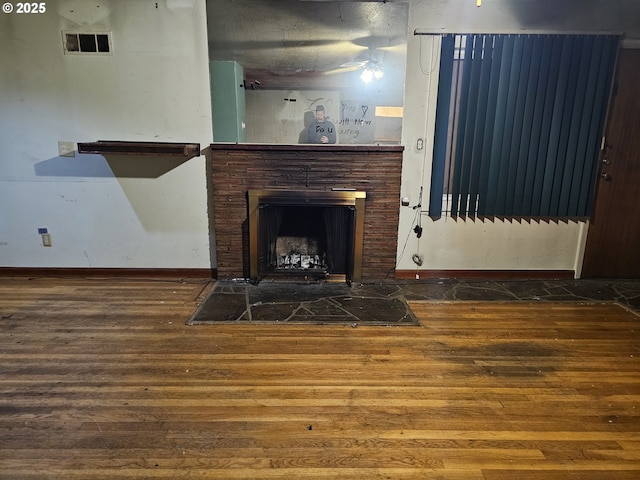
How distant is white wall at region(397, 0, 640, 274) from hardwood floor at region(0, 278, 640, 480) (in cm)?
84

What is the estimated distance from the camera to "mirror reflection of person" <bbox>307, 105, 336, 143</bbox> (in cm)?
339

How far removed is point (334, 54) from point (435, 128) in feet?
3.57

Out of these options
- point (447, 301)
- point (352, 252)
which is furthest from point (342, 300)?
point (447, 301)

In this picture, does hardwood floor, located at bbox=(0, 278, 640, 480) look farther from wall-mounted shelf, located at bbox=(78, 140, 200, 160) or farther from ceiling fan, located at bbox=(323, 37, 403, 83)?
ceiling fan, located at bbox=(323, 37, 403, 83)

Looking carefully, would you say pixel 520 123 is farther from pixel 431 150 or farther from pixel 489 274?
pixel 489 274

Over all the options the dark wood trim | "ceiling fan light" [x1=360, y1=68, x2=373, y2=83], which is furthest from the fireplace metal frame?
"ceiling fan light" [x1=360, y1=68, x2=373, y2=83]

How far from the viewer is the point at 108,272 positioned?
145 inches

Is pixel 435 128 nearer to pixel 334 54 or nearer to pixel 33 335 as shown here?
pixel 334 54

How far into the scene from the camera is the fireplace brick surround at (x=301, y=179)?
3.39 m

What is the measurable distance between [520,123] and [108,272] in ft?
13.2

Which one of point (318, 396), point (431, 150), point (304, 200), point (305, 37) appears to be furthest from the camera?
point (431, 150)

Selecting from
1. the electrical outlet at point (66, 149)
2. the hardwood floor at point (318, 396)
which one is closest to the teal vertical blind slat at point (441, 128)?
the hardwood floor at point (318, 396)

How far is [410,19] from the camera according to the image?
10.7 ft

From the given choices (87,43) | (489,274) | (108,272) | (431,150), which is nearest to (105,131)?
(87,43)
